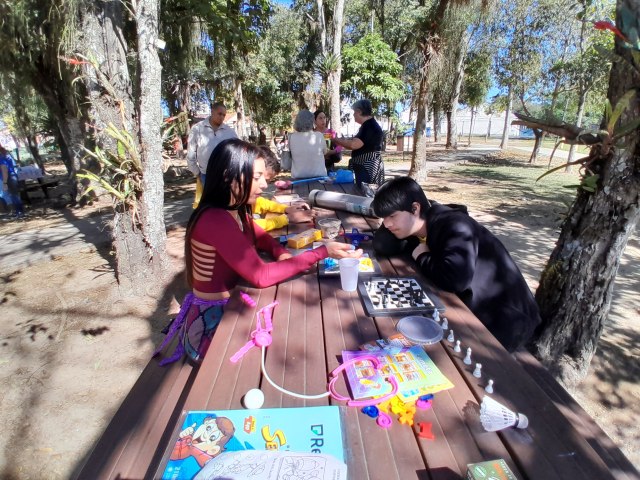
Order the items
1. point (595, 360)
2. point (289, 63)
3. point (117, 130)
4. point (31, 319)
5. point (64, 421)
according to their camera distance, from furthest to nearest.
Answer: point (289, 63) < point (31, 319) < point (117, 130) < point (595, 360) < point (64, 421)

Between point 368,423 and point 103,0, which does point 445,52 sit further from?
point 368,423

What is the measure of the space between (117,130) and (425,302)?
339 centimetres

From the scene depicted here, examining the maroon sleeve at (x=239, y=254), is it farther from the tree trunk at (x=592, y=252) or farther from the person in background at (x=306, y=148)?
the person in background at (x=306, y=148)

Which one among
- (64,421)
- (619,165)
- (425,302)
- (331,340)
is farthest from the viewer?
(64,421)

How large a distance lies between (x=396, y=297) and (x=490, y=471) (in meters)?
0.87

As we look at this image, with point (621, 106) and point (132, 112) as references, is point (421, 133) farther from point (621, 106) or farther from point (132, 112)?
point (621, 106)

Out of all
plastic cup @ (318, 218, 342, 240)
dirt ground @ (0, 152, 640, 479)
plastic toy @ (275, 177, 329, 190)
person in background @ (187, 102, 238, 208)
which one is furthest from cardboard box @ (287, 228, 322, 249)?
person in background @ (187, 102, 238, 208)

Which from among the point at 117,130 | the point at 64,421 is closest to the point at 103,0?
the point at 117,130

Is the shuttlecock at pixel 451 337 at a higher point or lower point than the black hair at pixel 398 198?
lower

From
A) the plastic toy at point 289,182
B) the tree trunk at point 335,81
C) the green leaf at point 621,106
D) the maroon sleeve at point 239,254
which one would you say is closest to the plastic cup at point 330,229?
the maroon sleeve at point 239,254

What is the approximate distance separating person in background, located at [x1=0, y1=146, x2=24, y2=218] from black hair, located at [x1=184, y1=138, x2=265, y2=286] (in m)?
9.23

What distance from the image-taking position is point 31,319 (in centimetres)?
377

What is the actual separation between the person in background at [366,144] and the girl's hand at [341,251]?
2732 mm

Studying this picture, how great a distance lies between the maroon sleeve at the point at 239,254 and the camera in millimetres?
1786
